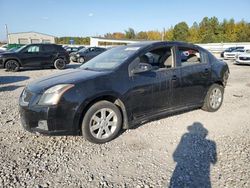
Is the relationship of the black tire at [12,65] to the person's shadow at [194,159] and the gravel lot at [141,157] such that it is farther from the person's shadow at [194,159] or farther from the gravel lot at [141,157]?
the person's shadow at [194,159]

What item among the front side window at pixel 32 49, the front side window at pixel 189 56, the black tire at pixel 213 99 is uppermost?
the front side window at pixel 32 49

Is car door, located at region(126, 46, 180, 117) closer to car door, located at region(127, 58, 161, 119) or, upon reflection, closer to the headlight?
car door, located at region(127, 58, 161, 119)

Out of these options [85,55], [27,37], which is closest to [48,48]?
[85,55]

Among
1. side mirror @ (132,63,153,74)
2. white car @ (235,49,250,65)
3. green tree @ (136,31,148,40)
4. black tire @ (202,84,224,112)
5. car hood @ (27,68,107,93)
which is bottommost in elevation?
black tire @ (202,84,224,112)

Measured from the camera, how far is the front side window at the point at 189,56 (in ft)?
16.4

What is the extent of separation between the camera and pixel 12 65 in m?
13.9

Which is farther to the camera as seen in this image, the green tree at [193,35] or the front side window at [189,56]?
the green tree at [193,35]

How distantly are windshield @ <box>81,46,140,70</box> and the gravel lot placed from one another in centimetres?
132

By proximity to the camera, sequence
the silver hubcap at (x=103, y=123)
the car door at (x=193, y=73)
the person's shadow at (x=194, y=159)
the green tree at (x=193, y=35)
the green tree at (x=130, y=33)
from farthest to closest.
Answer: the green tree at (x=130, y=33) < the green tree at (x=193, y=35) < the car door at (x=193, y=73) < the silver hubcap at (x=103, y=123) < the person's shadow at (x=194, y=159)

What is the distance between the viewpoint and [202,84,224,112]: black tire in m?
5.52

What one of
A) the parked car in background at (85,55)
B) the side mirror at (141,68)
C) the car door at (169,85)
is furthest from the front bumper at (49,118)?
the parked car in background at (85,55)

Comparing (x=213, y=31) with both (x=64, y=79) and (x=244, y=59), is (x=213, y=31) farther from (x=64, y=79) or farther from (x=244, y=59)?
(x=64, y=79)

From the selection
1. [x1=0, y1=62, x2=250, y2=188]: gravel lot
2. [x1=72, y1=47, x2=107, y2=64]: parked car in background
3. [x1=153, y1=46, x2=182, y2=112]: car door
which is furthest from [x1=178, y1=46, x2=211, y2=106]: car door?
[x1=72, y1=47, x2=107, y2=64]: parked car in background

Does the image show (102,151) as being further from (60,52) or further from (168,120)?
(60,52)
